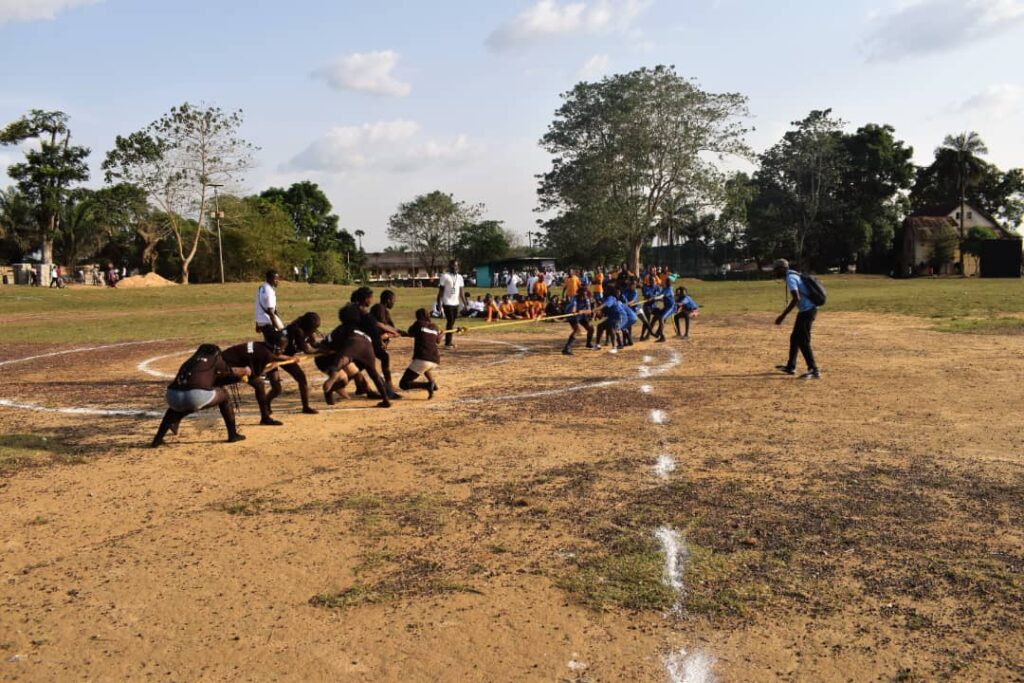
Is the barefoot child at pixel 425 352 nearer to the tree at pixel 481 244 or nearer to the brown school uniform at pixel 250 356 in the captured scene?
the brown school uniform at pixel 250 356

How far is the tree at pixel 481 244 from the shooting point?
82312 millimetres

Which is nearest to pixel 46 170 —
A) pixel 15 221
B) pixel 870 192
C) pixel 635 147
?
pixel 15 221

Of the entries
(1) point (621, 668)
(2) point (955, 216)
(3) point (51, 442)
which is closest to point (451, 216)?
(2) point (955, 216)

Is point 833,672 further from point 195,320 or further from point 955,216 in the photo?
point 955,216

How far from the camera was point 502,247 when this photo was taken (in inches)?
3260

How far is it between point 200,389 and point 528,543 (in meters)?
4.39

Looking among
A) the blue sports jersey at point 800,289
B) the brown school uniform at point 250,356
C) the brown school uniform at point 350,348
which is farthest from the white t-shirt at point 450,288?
the brown school uniform at point 250,356

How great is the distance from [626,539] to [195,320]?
2669 cm

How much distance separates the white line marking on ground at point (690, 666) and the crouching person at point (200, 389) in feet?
19.2

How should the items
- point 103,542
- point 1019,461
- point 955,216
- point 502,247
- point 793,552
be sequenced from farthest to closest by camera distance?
1. point 502,247
2. point 955,216
3. point 1019,461
4. point 103,542
5. point 793,552

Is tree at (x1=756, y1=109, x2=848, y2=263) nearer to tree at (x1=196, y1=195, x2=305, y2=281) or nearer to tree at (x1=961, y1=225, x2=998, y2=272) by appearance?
tree at (x1=961, y1=225, x2=998, y2=272)

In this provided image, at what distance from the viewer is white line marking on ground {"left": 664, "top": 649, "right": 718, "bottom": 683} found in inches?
143

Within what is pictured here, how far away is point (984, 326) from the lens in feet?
63.0

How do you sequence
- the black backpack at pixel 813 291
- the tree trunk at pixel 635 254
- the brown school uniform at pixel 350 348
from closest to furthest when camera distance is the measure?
the brown school uniform at pixel 350 348, the black backpack at pixel 813 291, the tree trunk at pixel 635 254
